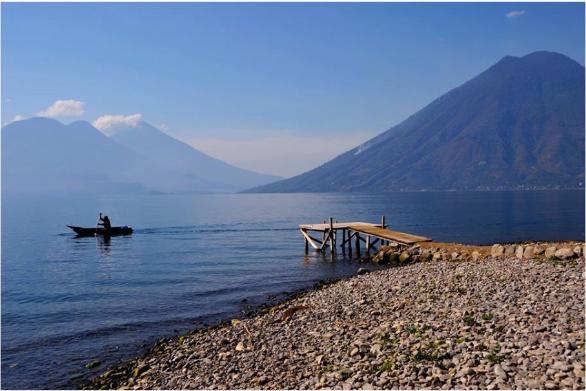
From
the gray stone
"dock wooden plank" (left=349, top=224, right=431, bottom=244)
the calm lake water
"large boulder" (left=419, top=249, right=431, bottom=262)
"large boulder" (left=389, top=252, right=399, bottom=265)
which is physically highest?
"dock wooden plank" (left=349, top=224, right=431, bottom=244)

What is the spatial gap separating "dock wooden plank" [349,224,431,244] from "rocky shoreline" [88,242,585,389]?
14296 mm

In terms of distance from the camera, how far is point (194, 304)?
26.8m

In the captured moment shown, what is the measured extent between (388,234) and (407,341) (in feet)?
95.3

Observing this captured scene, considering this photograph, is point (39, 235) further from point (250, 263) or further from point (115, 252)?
point (250, 263)

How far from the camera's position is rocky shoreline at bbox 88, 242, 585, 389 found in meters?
11.1

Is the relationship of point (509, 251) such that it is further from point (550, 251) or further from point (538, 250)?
point (550, 251)

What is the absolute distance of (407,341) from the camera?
44.4 feet

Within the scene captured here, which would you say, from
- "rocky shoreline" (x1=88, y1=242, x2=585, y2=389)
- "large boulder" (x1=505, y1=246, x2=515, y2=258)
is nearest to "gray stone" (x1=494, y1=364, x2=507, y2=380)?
"rocky shoreline" (x1=88, y1=242, x2=585, y2=389)

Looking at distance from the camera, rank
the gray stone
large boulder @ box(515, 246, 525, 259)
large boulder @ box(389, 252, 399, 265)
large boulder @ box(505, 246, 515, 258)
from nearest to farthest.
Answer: the gray stone < large boulder @ box(515, 246, 525, 259) < large boulder @ box(505, 246, 515, 258) < large boulder @ box(389, 252, 399, 265)

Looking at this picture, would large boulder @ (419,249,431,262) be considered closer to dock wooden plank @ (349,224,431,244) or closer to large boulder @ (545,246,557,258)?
dock wooden plank @ (349,224,431,244)

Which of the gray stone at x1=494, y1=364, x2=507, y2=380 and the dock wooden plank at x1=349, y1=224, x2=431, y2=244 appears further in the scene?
the dock wooden plank at x1=349, y1=224, x2=431, y2=244

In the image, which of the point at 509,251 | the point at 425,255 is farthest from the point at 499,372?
the point at 425,255

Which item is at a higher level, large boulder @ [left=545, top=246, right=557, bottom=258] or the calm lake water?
large boulder @ [left=545, top=246, right=557, bottom=258]

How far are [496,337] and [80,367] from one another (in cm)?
1446
